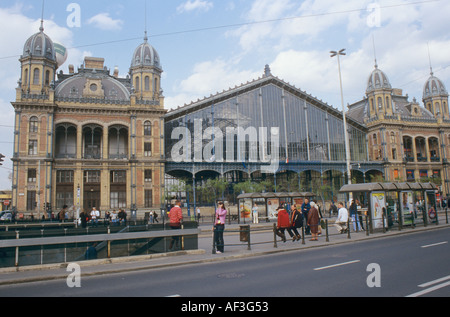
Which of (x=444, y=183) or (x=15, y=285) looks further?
(x=444, y=183)

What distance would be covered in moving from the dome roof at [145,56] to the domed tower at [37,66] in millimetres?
10810

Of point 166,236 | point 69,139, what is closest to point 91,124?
point 69,139

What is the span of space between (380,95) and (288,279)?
196 feet

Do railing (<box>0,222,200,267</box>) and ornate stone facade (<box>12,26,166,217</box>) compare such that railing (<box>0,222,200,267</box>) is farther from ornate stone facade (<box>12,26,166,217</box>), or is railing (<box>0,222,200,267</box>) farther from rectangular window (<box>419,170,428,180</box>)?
rectangular window (<box>419,170,428,180</box>)

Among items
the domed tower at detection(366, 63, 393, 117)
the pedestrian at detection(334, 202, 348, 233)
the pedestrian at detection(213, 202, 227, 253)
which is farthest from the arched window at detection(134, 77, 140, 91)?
the domed tower at detection(366, 63, 393, 117)

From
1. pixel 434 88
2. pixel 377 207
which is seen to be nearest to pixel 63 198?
pixel 377 207

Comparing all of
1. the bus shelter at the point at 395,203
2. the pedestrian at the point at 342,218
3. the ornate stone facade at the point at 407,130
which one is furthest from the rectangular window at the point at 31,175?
the ornate stone facade at the point at 407,130

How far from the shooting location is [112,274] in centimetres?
1084

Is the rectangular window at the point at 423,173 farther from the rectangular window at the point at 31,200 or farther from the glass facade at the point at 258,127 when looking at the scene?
the rectangular window at the point at 31,200

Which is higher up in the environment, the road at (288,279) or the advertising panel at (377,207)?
the advertising panel at (377,207)

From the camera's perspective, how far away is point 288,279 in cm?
880

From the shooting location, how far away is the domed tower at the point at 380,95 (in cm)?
6025
